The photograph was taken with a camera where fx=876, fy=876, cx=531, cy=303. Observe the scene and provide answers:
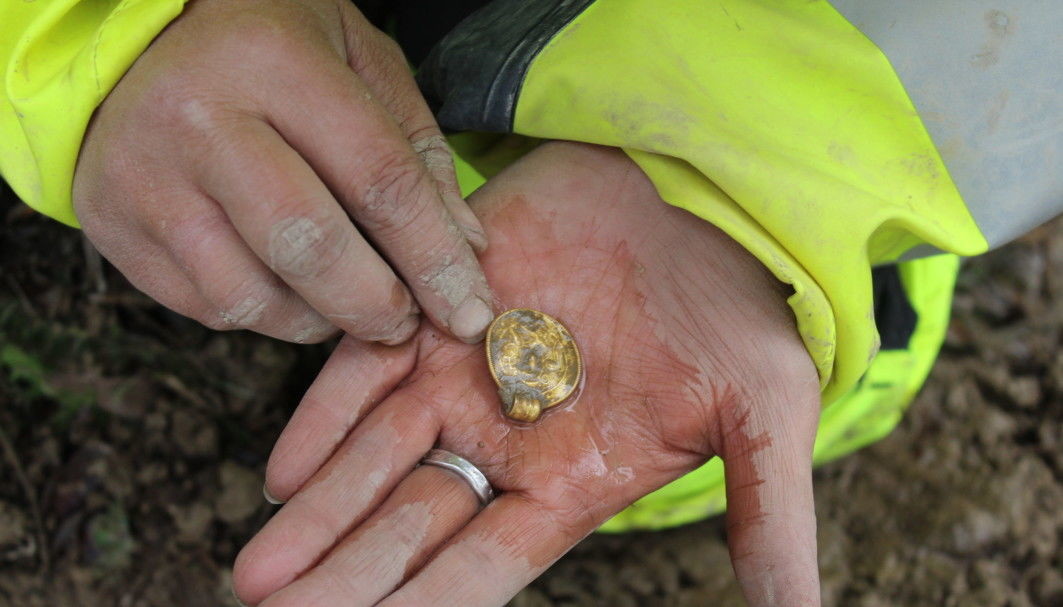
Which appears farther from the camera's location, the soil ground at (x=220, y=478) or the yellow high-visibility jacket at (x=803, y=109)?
the soil ground at (x=220, y=478)

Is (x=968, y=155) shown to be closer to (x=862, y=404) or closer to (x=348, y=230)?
(x=862, y=404)

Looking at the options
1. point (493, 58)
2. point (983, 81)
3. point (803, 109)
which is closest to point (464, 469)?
point (493, 58)

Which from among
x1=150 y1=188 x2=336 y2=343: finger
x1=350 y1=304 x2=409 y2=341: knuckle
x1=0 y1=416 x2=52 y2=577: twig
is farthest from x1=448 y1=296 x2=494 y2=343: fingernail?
x1=0 y1=416 x2=52 y2=577: twig

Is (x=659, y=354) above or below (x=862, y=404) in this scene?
above

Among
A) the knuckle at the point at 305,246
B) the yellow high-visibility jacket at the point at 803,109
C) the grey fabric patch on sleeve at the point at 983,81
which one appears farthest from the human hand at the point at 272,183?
the grey fabric patch on sleeve at the point at 983,81

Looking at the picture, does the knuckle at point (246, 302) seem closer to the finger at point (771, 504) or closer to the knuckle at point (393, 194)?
the knuckle at point (393, 194)

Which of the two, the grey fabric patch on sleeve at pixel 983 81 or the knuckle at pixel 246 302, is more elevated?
the grey fabric patch on sleeve at pixel 983 81

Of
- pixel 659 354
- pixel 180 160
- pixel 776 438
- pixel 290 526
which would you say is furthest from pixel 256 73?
pixel 776 438
